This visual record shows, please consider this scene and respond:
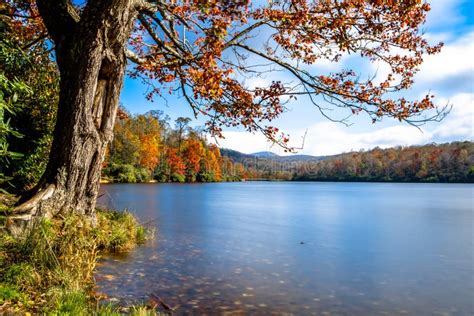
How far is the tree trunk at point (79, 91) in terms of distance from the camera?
6.28 metres

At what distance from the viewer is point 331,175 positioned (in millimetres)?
122875

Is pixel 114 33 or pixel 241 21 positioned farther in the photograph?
pixel 241 21

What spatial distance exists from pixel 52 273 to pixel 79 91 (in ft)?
10.5

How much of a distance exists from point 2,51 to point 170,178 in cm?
6338

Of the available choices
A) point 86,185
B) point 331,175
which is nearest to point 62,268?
point 86,185

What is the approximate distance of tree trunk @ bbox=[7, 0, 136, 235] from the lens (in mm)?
6281

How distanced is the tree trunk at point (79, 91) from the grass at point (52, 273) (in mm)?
507

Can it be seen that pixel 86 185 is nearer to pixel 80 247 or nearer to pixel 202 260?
pixel 80 247

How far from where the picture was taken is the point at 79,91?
6.36 m

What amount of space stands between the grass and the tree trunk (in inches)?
19.9

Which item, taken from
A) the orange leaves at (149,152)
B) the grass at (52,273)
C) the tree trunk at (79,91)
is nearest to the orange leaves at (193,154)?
the orange leaves at (149,152)

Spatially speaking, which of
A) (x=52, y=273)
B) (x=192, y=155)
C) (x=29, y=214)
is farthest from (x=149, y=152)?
(x=52, y=273)

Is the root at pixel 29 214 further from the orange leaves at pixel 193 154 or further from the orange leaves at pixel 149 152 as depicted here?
the orange leaves at pixel 193 154

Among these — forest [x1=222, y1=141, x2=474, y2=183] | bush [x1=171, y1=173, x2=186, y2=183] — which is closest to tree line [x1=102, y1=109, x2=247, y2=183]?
bush [x1=171, y1=173, x2=186, y2=183]
